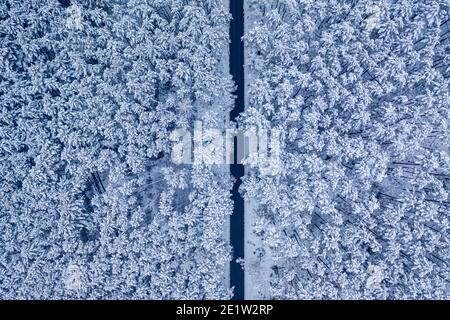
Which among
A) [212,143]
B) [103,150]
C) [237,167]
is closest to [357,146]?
[237,167]

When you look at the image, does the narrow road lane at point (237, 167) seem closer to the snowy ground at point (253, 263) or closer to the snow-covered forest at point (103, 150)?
the snowy ground at point (253, 263)

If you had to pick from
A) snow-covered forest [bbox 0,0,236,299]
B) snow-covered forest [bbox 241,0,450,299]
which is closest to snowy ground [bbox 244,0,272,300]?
snow-covered forest [bbox 241,0,450,299]

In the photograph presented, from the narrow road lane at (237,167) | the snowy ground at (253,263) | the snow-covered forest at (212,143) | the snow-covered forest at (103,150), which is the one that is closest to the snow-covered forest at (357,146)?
the snow-covered forest at (212,143)

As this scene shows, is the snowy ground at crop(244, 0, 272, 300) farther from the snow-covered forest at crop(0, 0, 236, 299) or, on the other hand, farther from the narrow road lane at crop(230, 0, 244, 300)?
the snow-covered forest at crop(0, 0, 236, 299)

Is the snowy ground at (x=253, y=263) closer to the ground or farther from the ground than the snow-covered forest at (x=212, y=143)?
closer to the ground

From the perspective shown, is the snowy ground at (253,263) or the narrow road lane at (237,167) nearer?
the snowy ground at (253,263)

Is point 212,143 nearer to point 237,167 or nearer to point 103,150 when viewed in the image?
point 237,167
